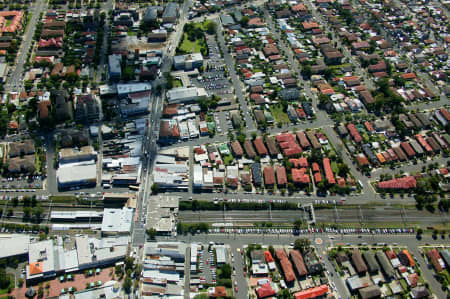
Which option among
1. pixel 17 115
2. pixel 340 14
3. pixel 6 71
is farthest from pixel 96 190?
pixel 340 14

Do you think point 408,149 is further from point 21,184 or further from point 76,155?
point 21,184

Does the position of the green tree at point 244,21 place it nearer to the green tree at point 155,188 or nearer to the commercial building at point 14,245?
the green tree at point 155,188

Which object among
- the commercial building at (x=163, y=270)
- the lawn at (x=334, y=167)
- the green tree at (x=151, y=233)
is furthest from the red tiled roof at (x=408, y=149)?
the green tree at (x=151, y=233)

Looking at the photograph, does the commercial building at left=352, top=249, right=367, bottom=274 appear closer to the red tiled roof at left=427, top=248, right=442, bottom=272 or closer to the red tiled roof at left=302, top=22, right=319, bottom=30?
the red tiled roof at left=427, top=248, right=442, bottom=272

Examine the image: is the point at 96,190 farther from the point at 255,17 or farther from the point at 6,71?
the point at 255,17

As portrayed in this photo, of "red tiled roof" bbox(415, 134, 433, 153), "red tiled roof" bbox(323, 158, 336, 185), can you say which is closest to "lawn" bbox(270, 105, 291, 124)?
"red tiled roof" bbox(323, 158, 336, 185)
